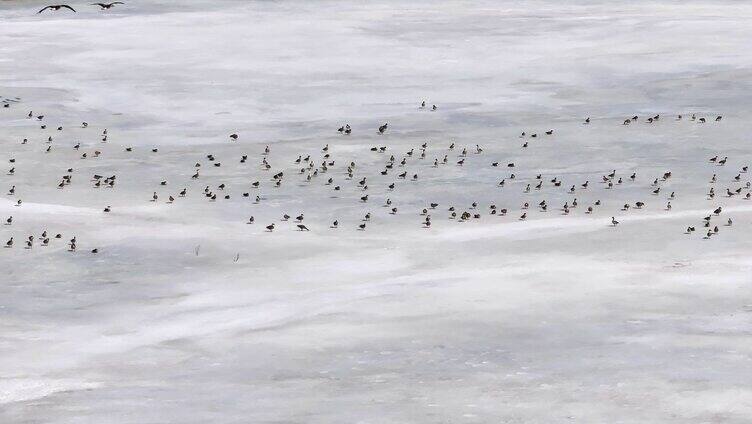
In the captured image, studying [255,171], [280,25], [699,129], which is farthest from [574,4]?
[255,171]

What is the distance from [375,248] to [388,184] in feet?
16.0

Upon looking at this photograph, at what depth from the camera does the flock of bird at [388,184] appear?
76.2 ft

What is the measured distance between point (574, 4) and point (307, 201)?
35.1m

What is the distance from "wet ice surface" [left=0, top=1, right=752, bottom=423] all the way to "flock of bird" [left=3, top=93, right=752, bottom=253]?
0.13m

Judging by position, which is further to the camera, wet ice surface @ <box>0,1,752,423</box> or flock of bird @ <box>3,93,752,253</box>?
flock of bird @ <box>3,93,752,253</box>

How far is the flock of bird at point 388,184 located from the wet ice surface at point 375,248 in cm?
13

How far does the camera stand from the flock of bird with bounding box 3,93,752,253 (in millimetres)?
23219

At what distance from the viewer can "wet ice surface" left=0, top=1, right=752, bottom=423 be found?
1467 centimetres

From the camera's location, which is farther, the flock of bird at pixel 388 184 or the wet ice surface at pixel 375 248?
Result: the flock of bird at pixel 388 184

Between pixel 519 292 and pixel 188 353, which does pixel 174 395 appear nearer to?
pixel 188 353

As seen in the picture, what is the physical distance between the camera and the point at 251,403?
46.5 ft

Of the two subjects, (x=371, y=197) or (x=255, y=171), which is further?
(x=255, y=171)

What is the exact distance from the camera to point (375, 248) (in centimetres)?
2131

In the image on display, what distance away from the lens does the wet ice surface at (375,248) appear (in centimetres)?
1467
